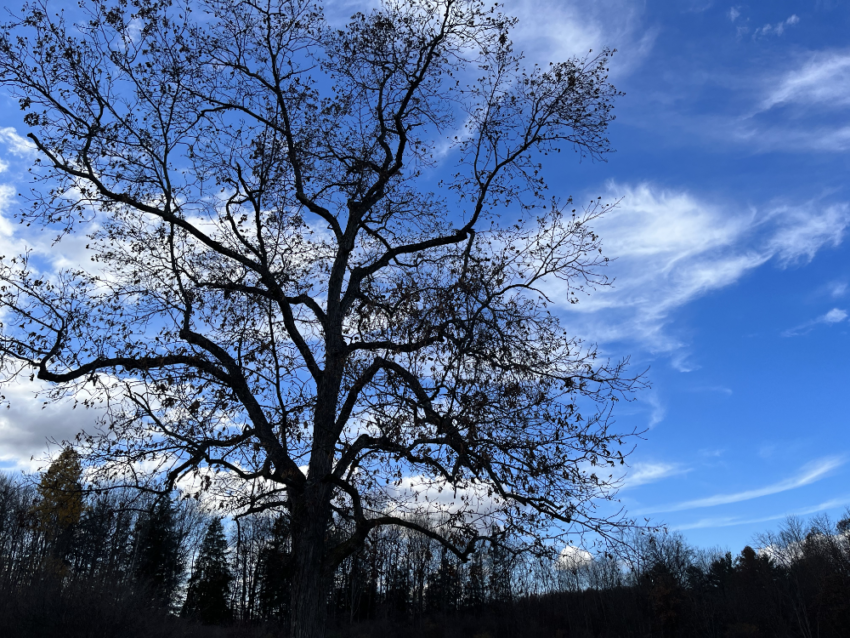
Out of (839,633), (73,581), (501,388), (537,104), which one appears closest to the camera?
(501,388)

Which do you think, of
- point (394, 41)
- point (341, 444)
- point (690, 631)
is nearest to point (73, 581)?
point (341, 444)

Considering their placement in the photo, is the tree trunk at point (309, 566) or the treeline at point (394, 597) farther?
the treeline at point (394, 597)

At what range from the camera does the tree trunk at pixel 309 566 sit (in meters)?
8.47

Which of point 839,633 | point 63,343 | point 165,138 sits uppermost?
point 165,138

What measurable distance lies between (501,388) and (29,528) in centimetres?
743

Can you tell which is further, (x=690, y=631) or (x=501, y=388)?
(x=690, y=631)

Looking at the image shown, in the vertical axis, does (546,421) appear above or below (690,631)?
above

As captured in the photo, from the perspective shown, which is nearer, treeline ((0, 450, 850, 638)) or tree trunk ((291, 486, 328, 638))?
tree trunk ((291, 486, 328, 638))

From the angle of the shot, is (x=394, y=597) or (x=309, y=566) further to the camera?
(x=394, y=597)

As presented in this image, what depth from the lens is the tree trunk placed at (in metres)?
8.47

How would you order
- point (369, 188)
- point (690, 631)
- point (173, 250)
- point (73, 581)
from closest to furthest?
point (173, 250), point (369, 188), point (73, 581), point (690, 631)

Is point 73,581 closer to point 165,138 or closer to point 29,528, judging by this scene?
point 29,528

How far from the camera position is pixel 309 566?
8.69m

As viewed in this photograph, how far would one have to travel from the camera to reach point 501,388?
826cm
